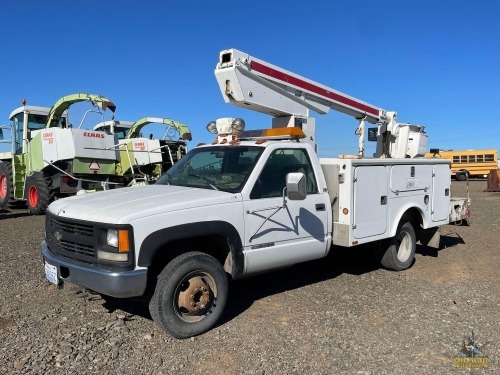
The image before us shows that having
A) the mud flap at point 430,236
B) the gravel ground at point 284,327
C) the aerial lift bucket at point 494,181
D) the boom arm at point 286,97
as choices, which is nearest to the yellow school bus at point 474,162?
the aerial lift bucket at point 494,181

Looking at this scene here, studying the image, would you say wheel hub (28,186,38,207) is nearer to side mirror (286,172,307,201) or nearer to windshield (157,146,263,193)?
windshield (157,146,263,193)

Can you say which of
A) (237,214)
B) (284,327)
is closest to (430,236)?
(284,327)

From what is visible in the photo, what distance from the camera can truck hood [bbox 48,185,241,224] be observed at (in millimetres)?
4105

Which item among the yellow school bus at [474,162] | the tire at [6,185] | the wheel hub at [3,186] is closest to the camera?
the tire at [6,185]

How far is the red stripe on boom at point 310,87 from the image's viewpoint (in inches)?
254

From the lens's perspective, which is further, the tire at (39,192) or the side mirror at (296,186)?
the tire at (39,192)

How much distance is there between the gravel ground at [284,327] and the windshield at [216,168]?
1442 millimetres

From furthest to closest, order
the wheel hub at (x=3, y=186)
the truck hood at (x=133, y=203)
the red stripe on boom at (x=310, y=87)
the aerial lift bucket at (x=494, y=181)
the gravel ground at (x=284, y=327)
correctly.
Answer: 1. the aerial lift bucket at (x=494, y=181)
2. the wheel hub at (x=3, y=186)
3. the red stripe on boom at (x=310, y=87)
4. the truck hood at (x=133, y=203)
5. the gravel ground at (x=284, y=327)

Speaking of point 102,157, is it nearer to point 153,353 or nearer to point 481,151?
point 153,353

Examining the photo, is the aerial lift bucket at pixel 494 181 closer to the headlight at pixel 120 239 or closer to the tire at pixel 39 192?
the tire at pixel 39 192

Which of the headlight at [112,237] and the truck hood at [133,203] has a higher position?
the truck hood at [133,203]

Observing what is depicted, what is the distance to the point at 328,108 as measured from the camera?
7695 mm

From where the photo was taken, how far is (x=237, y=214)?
184 inches

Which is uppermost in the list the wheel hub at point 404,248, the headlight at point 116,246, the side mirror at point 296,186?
the side mirror at point 296,186
